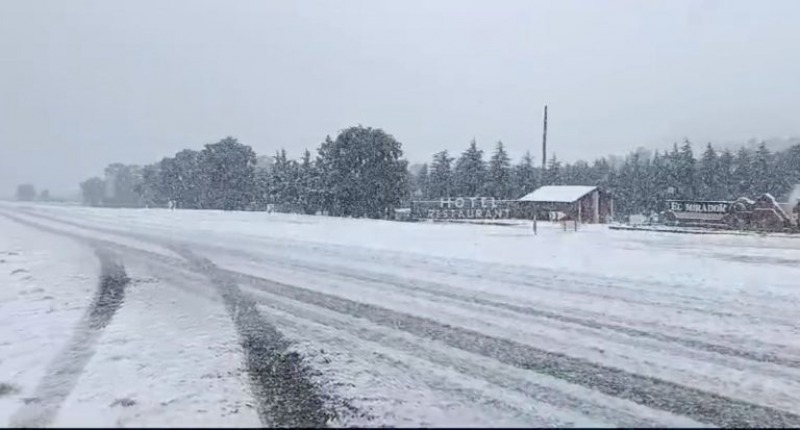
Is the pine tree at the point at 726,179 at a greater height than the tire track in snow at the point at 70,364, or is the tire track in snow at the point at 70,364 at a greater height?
the pine tree at the point at 726,179

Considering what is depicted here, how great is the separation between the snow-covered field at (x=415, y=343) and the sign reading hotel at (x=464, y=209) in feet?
133

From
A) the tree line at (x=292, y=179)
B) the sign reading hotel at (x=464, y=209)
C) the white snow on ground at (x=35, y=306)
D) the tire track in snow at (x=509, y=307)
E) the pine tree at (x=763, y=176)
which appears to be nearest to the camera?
the white snow on ground at (x=35, y=306)

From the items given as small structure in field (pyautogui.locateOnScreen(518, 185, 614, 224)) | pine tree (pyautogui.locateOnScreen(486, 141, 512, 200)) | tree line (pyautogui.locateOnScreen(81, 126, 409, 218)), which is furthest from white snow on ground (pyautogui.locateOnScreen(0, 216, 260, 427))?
pine tree (pyautogui.locateOnScreen(486, 141, 512, 200))

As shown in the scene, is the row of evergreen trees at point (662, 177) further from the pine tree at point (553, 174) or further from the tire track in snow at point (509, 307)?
the tire track in snow at point (509, 307)

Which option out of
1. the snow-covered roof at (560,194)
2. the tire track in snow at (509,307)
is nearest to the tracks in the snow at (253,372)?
the tire track in snow at (509,307)

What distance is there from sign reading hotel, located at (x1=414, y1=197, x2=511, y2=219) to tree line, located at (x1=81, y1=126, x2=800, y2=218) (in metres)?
2.23

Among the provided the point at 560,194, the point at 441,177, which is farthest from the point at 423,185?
the point at 560,194

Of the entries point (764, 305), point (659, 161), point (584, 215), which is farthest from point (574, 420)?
point (659, 161)

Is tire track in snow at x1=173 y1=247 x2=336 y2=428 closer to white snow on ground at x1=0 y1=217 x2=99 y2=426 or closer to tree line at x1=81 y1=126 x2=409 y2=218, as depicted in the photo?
white snow on ground at x1=0 y1=217 x2=99 y2=426

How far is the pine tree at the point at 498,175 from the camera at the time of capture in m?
69.6

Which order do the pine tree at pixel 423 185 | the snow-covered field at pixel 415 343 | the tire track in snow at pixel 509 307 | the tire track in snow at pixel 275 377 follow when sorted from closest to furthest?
the tire track in snow at pixel 275 377, the snow-covered field at pixel 415 343, the tire track in snow at pixel 509 307, the pine tree at pixel 423 185

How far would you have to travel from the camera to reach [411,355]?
5707mm

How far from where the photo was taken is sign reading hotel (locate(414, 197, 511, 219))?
177 ft

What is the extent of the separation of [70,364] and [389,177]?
150 ft
